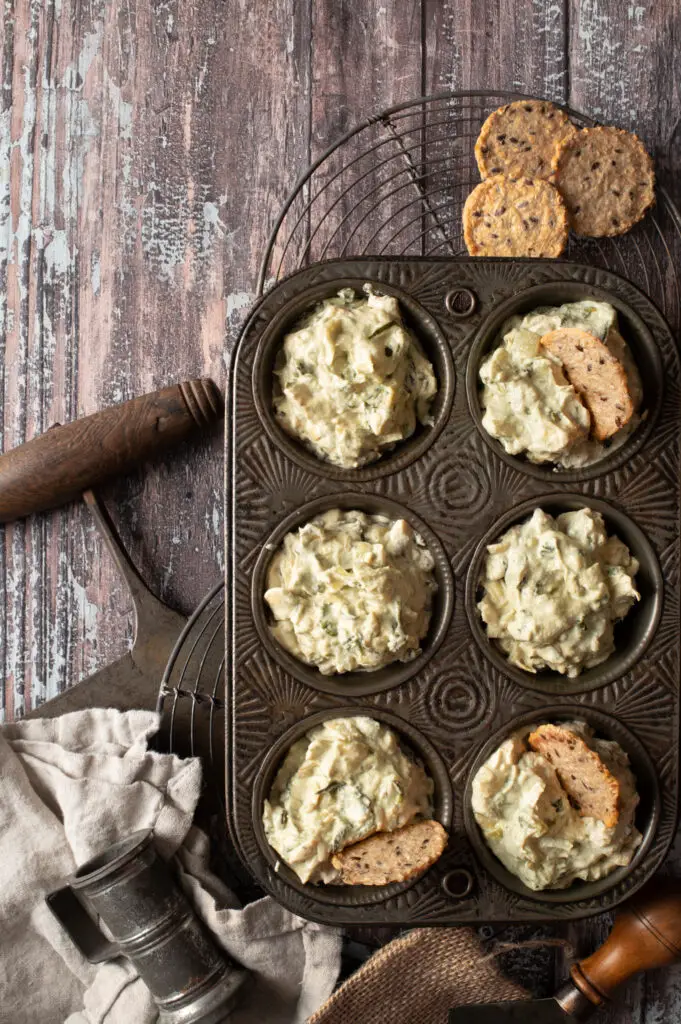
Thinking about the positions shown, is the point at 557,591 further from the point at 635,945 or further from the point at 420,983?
the point at 420,983

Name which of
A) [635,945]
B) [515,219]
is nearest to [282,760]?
[635,945]

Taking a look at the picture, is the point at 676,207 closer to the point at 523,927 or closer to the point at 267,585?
the point at 267,585

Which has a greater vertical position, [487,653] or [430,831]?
[487,653]

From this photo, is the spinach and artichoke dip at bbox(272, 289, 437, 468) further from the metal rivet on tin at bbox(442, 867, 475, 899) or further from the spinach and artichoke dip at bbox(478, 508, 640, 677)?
Result: the metal rivet on tin at bbox(442, 867, 475, 899)

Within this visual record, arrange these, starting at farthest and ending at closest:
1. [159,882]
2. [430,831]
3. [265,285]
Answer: [265,285] → [159,882] → [430,831]

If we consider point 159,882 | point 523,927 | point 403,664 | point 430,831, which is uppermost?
point 403,664

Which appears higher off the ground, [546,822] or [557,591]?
[557,591]

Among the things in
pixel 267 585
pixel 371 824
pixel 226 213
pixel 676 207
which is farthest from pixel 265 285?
pixel 371 824

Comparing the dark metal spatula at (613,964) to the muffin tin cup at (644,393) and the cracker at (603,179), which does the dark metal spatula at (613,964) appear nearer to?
the muffin tin cup at (644,393)
